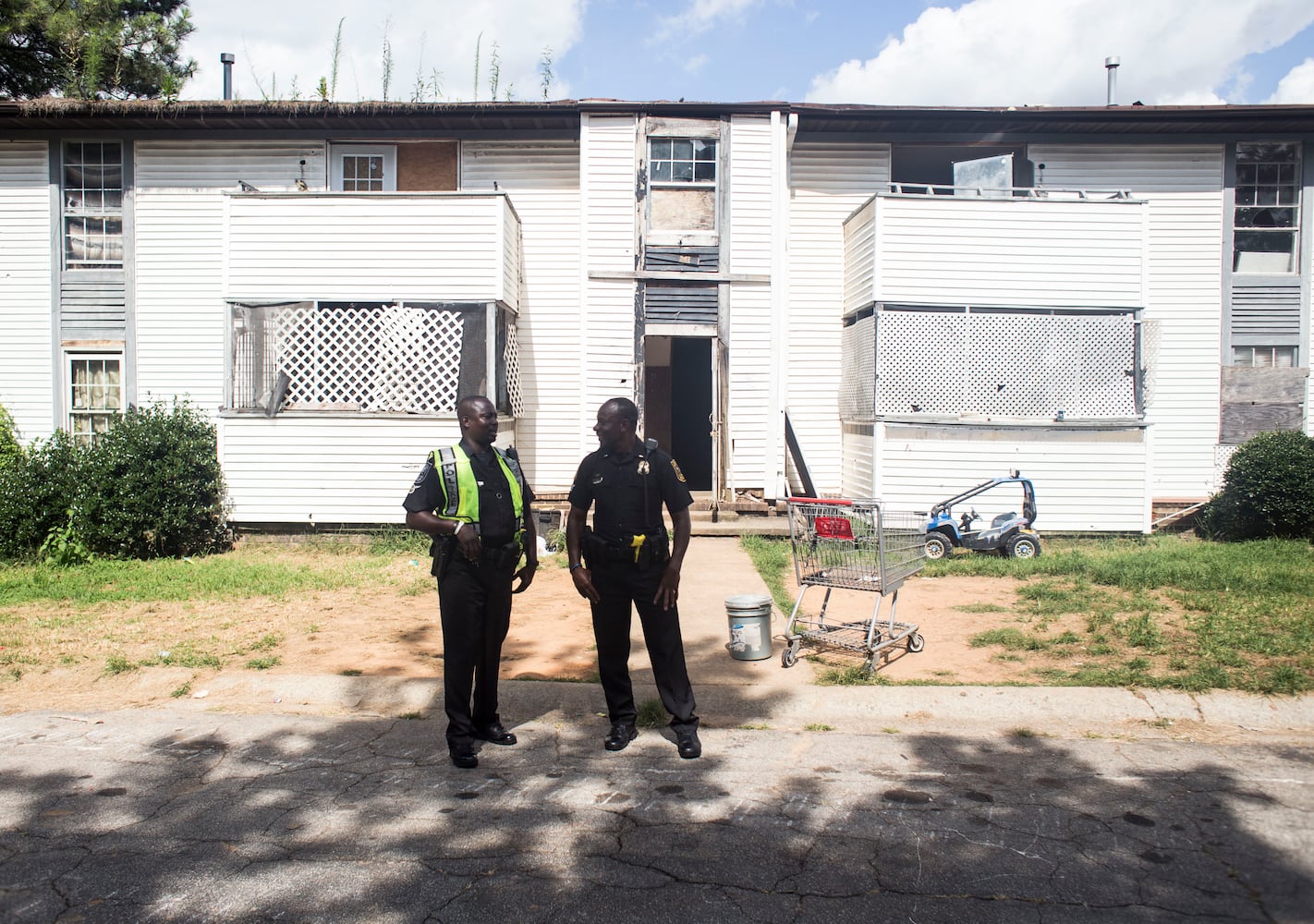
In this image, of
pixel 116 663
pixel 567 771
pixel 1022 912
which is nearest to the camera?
pixel 1022 912

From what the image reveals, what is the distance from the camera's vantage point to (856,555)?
6.92 metres

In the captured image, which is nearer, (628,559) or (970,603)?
(628,559)

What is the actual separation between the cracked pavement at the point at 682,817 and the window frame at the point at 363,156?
1026 centimetres

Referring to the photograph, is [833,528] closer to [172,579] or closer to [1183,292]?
[172,579]

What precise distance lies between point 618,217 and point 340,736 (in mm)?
9527

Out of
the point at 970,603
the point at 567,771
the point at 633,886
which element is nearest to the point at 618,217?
the point at 970,603

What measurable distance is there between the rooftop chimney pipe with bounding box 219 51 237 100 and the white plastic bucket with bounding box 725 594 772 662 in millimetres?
13140

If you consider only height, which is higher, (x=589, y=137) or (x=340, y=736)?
(x=589, y=137)

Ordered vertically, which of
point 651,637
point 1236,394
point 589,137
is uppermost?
point 589,137

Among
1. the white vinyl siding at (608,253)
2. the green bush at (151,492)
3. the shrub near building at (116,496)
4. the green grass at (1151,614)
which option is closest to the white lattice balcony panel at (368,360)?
the green bush at (151,492)

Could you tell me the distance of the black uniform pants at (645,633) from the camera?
17.7 ft

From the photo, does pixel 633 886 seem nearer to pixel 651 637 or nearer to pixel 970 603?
pixel 651 637

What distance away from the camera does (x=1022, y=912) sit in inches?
139

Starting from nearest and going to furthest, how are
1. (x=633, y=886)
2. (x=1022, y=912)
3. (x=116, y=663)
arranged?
(x=1022, y=912) → (x=633, y=886) → (x=116, y=663)
